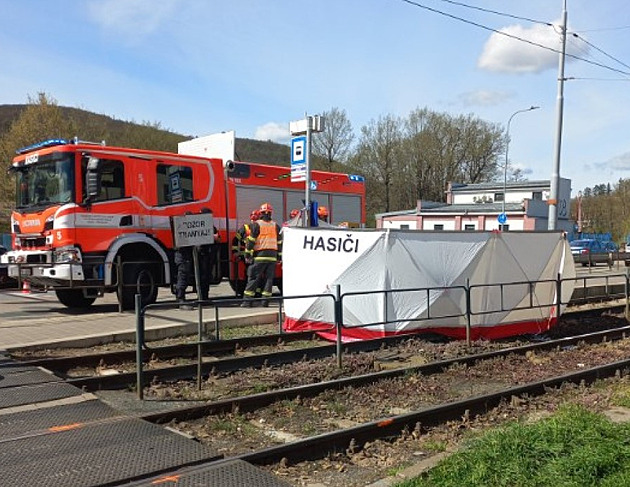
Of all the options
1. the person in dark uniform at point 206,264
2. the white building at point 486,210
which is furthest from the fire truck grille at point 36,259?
the white building at point 486,210

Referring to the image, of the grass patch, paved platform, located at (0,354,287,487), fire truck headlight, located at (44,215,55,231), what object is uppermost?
fire truck headlight, located at (44,215,55,231)

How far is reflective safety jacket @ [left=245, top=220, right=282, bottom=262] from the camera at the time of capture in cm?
1308

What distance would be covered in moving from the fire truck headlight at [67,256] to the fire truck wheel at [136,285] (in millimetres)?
1075

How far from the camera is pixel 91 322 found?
11.3 m

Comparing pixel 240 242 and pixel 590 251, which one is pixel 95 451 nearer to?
pixel 240 242

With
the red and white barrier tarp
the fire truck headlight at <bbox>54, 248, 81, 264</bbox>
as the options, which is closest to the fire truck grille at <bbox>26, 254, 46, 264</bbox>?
the fire truck headlight at <bbox>54, 248, 81, 264</bbox>

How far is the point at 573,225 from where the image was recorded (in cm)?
6006

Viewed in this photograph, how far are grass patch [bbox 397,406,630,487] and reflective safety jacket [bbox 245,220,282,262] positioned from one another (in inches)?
324

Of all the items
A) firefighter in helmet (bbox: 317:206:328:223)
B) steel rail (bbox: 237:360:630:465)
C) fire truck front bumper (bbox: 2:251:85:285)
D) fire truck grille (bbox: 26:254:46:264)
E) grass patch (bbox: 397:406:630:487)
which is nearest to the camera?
grass patch (bbox: 397:406:630:487)

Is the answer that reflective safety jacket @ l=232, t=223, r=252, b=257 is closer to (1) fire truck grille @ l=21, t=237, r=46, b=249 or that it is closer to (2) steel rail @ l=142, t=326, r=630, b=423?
(1) fire truck grille @ l=21, t=237, r=46, b=249

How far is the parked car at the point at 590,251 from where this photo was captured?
117 feet

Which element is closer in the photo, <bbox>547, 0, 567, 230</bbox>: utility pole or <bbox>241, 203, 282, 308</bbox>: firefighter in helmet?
<bbox>241, 203, 282, 308</bbox>: firefighter in helmet

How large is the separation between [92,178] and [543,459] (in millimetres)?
9760

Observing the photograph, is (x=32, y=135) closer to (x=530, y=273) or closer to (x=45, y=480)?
(x=530, y=273)
